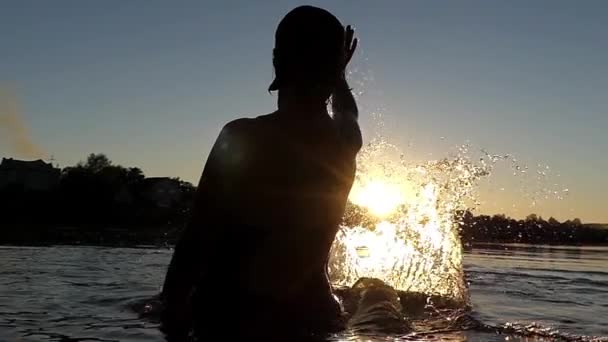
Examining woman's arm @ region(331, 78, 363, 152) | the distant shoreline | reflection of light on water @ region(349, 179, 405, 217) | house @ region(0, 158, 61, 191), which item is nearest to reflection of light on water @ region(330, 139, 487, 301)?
reflection of light on water @ region(349, 179, 405, 217)

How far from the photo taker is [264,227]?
308 centimetres

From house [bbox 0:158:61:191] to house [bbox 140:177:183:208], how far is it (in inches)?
576

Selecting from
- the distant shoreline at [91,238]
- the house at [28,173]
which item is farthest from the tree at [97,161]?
the distant shoreline at [91,238]

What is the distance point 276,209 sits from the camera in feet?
10.2

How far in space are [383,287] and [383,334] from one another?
0.87 meters

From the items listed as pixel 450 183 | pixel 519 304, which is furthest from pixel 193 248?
pixel 450 183

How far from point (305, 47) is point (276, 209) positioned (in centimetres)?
76

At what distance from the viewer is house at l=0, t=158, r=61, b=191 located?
11012 cm

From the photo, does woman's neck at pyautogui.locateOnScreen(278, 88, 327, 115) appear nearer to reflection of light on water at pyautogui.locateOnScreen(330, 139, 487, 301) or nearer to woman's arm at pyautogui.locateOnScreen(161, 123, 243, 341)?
woman's arm at pyautogui.locateOnScreen(161, 123, 243, 341)

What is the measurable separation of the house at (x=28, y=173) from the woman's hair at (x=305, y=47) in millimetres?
112877

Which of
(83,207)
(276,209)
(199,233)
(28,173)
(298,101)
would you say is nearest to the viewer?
(199,233)

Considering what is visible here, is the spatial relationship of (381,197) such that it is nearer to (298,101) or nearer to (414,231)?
(414,231)

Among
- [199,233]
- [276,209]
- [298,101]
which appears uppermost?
[298,101]

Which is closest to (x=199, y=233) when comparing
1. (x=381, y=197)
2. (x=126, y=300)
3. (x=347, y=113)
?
(x=347, y=113)
